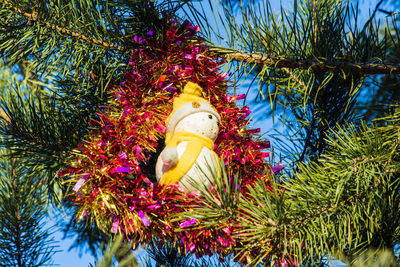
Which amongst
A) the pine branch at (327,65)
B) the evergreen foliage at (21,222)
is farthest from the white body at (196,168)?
the evergreen foliage at (21,222)

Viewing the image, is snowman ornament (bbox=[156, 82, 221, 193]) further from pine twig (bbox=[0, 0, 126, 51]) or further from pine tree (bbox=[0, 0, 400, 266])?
Answer: pine twig (bbox=[0, 0, 126, 51])

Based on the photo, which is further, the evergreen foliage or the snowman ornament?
the evergreen foliage

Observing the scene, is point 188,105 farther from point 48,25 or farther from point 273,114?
point 48,25

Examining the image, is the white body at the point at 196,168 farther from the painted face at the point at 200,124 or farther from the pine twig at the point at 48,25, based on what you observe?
the pine twig at the point at 48,25

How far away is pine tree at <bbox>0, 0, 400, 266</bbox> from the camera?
0.48 meters

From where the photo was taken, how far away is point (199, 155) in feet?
1.91

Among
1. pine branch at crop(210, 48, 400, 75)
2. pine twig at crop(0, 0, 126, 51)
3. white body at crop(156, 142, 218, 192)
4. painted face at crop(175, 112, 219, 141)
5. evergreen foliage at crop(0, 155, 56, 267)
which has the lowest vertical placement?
evergreen foliage at crop(0, 155, 56, 267)

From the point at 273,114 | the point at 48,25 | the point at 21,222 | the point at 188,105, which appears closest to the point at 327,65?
the point at 273,114

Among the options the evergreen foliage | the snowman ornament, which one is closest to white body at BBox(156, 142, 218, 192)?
the snowman ornament

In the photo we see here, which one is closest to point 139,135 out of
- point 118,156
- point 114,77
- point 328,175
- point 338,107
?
point 118,156

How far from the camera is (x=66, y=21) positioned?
25.3 inches

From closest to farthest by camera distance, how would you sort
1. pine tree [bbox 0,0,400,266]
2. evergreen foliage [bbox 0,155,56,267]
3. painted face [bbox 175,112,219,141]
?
pine tree [bbox 0,0,400,266] < painted face [bbox 175,112,219,141] < evergreen foliage [bbox 0,155,56,267]

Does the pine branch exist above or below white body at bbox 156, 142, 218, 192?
above

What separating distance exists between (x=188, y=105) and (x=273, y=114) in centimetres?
12
